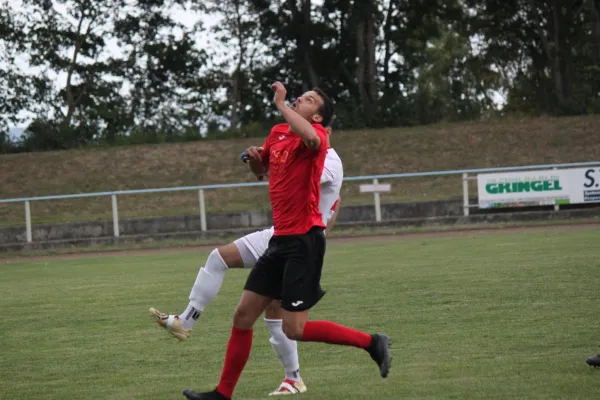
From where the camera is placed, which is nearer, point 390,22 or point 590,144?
point 590,144

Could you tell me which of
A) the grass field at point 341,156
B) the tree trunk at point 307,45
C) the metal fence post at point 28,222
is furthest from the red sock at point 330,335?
the tree trunk at point 307,45

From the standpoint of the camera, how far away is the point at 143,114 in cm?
4988

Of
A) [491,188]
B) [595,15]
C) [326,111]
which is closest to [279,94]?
[326,111]

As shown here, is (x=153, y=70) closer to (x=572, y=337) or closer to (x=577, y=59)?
(x=577, y=59)

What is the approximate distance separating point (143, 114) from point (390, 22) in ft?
40.0

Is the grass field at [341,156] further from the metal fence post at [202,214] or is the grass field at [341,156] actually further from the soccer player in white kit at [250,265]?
the soccer player in white kit at [250,265]

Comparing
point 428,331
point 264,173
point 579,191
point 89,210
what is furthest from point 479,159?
point 264,173

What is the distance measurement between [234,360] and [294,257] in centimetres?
75

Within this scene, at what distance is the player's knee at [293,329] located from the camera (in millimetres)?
6504

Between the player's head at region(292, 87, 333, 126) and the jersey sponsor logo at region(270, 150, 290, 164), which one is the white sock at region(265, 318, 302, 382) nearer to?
the jersey sponsor logo at region(270, 150, 290, 164)

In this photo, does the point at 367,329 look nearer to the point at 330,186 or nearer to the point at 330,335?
the point at 330,186

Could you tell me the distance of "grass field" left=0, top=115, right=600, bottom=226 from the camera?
3127 cm

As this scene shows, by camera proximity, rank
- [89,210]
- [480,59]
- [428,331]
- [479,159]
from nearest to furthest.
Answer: [428,331] → [89,210] → [479,159] → [480,59]

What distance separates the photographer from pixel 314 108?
660 cm
